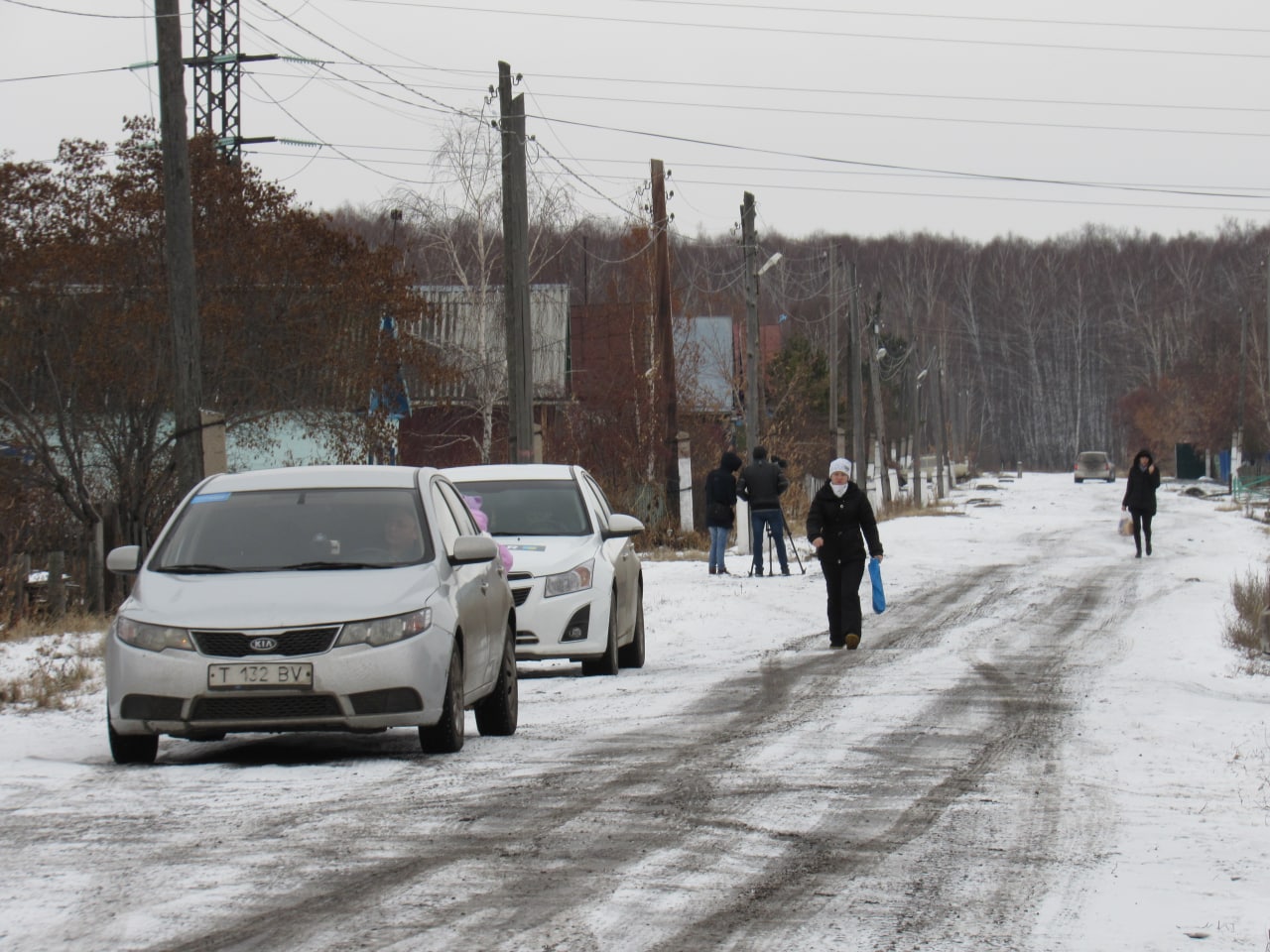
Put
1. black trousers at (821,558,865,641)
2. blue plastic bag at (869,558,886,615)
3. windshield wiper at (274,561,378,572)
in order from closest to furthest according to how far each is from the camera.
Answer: windshield wiper at (274,561,378,572) < black trousers at (821,558,865,641) < blue plastic bag at (869,558,886,615)

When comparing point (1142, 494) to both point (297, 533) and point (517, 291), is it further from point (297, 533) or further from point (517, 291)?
point (297, 533)

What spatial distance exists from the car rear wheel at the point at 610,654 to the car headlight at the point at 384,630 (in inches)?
194

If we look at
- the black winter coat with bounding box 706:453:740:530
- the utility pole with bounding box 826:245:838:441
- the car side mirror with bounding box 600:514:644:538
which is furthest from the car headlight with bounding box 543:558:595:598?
the utility pole with bounding box 826:245:838:441

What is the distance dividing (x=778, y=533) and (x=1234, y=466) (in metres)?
52.5

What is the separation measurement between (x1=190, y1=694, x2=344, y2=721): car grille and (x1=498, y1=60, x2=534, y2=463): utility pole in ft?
49.7

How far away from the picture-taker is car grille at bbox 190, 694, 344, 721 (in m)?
8.91

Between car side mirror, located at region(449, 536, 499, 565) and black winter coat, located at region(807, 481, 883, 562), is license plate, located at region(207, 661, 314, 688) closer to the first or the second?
car side mirror, located at region(449, 536, 499, 565)

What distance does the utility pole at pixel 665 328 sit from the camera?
3634 cm

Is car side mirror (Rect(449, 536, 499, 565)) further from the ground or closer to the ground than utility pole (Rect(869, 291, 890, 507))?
closer to the ground

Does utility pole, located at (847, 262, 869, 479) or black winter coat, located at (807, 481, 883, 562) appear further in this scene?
utility pole, located at (847, 262, 869, 479)

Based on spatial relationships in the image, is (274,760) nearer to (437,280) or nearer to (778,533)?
(778,533)

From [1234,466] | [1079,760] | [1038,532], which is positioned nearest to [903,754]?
[1079,760]

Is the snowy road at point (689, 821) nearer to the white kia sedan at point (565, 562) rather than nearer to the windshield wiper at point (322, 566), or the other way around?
the white kia sedan at point (565, 562)

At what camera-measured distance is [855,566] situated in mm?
16672
